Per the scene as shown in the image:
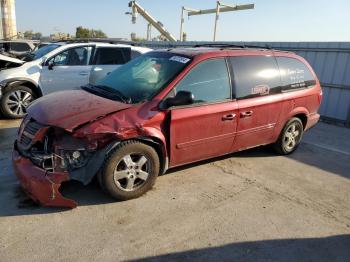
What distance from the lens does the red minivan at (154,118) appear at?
3549 millimetres

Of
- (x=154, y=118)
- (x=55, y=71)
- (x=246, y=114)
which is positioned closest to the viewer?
(x=154, y=118)

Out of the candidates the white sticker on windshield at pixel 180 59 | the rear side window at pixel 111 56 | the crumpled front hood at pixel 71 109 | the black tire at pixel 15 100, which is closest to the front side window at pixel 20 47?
the rear side window at pixel 111 56

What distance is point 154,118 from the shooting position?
3922mm

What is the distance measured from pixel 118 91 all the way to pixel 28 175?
1500mm

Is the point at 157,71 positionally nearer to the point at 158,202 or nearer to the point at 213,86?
the point at 213,86

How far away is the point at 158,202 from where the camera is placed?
3949 mm

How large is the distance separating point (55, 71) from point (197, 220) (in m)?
5.51

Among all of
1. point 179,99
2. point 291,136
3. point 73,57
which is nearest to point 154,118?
point 179,99

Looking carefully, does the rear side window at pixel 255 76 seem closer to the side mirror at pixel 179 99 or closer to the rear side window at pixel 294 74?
the rear side window at pixel 294 74

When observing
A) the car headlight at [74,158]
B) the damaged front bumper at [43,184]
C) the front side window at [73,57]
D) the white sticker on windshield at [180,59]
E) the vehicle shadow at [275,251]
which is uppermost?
the white sticker on windshield at [180,59]

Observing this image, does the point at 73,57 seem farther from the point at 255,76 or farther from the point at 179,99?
the point at 179,99

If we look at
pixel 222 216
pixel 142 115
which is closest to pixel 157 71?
pixel 142 115

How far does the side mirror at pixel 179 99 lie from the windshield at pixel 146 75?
211 mm

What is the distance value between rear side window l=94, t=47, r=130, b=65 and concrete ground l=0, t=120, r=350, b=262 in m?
4.01
